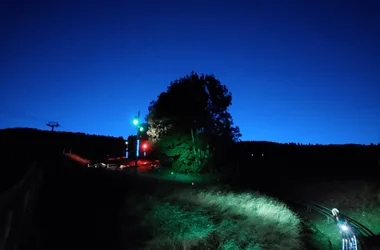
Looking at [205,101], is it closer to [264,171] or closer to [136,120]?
[264,171]

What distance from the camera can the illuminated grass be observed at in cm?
1388

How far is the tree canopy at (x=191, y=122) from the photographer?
4694 centimetres

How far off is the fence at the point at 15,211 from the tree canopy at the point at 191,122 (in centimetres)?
4035

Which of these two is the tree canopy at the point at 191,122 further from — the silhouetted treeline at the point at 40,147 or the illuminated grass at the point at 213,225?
the illuminated grass at the point at 213,225

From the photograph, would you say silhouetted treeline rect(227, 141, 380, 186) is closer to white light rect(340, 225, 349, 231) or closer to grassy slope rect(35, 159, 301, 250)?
white light rect(340, 225, 349, 231)

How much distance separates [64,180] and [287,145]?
5884cm

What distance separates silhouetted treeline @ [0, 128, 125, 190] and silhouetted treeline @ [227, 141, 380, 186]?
25.4 meters

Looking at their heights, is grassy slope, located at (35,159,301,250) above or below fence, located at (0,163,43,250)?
below

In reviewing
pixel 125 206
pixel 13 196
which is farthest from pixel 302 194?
pixel 13 196

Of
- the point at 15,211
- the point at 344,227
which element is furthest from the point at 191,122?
the point at 15,211

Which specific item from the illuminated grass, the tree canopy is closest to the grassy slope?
the illuminated grass

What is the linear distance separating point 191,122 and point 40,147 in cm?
1929

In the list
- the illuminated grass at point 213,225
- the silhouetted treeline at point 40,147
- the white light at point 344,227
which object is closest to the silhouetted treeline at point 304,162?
the white light at point 344,227

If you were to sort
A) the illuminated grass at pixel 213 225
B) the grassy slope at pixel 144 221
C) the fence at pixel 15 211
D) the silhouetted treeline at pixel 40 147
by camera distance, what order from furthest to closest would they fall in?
the silhouetted treeline at pixel 40 147, the illuminated grass at pixel 213 225, the grassy slope at pixel 144 221, the fence at pixel 15 211
